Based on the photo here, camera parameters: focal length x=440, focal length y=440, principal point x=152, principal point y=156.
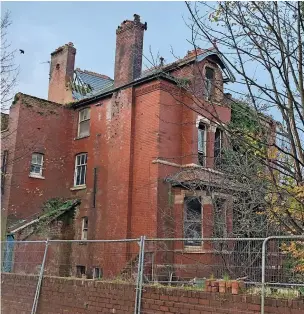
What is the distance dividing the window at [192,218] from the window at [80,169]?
669cm

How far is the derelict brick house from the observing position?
2030 centimetres

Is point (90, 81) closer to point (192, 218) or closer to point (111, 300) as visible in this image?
point (192, 218)

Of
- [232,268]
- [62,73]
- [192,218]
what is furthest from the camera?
[62,73]

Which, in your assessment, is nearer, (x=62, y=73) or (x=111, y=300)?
(x=111, y=300)

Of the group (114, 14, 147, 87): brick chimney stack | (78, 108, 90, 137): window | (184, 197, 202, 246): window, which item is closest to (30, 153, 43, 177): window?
(78, 108, 90, 137): window

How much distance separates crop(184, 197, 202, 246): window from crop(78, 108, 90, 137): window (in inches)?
306

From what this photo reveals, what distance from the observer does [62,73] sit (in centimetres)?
2942

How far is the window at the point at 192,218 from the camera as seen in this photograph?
1964 cm

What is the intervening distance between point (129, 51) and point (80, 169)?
721 centimetres

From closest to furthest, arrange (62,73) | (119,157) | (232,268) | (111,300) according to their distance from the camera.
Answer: (111,300) < (232,268) < (119,157) < (62,73)

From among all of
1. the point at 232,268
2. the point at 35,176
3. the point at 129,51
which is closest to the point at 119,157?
the point at 35,176

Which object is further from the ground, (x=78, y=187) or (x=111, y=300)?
(x=78, y=187)

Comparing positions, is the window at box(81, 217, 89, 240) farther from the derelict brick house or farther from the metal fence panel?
the metal fence panel

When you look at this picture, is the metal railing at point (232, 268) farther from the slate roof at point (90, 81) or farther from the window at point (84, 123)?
the slate roof at point (90, 81)
